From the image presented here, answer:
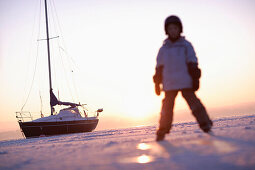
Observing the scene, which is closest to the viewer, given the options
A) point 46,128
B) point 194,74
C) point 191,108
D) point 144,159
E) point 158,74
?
point 144,159

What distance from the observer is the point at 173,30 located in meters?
3.39

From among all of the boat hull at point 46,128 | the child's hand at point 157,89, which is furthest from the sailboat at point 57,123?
the child's hand at point 157,89

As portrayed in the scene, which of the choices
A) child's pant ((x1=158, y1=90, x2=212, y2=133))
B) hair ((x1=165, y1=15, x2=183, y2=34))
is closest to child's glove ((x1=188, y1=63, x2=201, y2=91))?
child's pant ((x1=158, y1=90, x2=212, y2=133))

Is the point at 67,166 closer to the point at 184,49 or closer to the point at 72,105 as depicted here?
the point at 184,49

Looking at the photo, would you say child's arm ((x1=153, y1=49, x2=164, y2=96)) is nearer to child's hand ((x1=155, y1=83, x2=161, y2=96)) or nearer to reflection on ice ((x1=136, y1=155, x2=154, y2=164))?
child's hand ((x1=155, y1=83, x2=161, y2=96))

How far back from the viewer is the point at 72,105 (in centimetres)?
2144

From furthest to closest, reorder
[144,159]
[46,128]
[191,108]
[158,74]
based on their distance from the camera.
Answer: [46,128], [158,74], [191,108], [144,159]

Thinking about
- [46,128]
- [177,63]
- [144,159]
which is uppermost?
[177,63]

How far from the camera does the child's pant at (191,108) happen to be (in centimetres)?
324

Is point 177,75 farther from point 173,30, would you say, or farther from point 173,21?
point 173,21

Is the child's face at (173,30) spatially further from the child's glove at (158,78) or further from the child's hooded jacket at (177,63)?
the child's glove at (158,78)

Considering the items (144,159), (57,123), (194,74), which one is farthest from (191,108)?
(57,123)

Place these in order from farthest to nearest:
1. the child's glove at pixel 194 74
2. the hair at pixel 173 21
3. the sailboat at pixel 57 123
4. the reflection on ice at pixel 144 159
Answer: the sailboat at pixel 57 123 → the hair at pixel 173 21 → the child's glove at pixel 194 74 → the reflection on ice at pixel 144 159

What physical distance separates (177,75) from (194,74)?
0.21 metres
